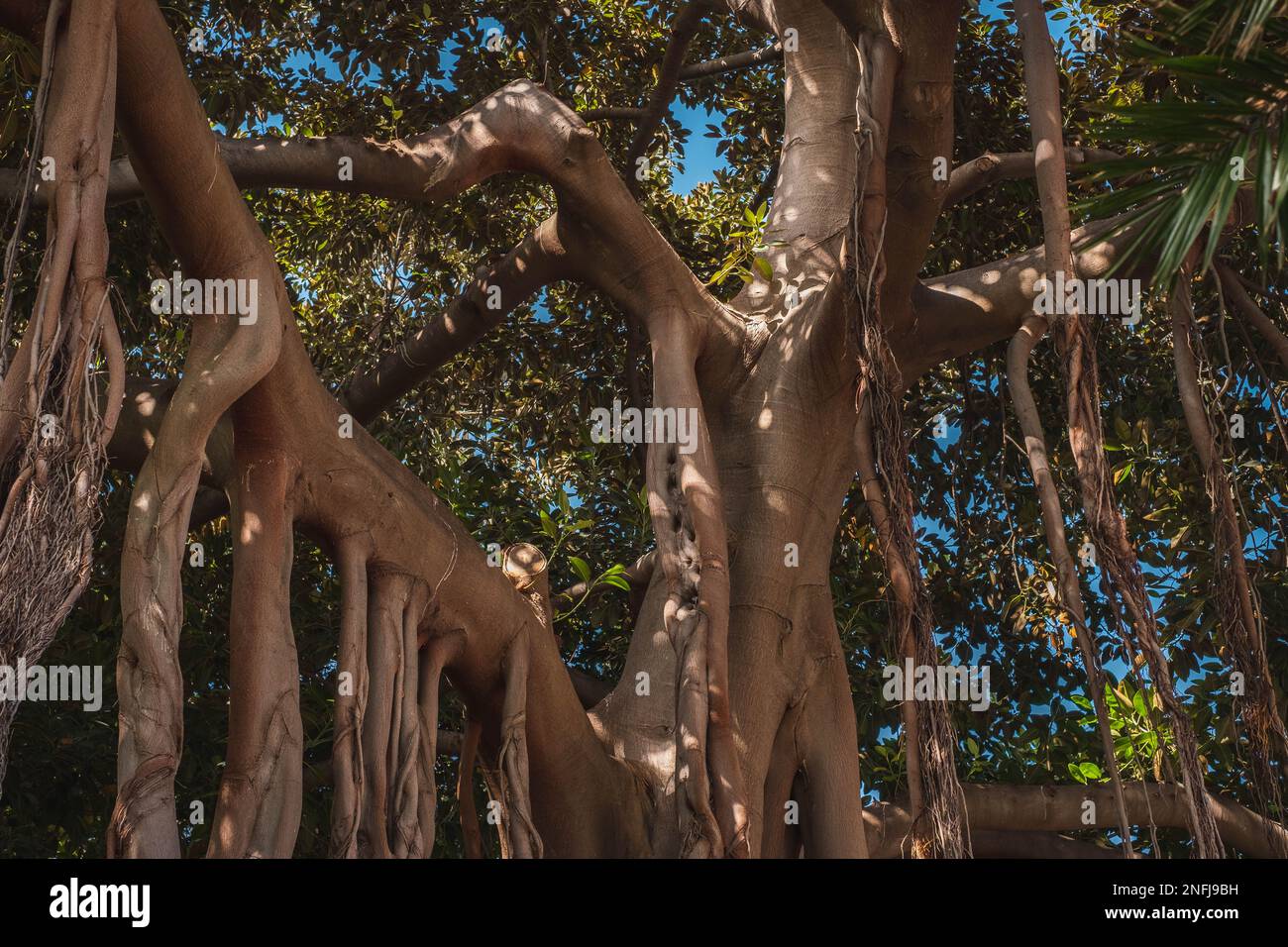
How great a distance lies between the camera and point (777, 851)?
420cm

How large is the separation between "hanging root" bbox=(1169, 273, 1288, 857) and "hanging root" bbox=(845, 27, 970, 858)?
824 mm

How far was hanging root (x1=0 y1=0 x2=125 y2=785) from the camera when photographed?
8.42 feet

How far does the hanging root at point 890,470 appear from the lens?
11.1ft

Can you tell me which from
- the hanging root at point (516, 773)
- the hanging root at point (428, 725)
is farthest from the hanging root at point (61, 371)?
the hanging root at point (516, 773)

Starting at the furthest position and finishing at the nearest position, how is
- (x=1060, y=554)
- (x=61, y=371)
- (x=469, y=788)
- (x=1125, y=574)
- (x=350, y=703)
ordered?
(x=469, y=788) → (x=350, y=703) → (x=1060, y=554) → (x=1125, y=574) → (x=61, y=371)

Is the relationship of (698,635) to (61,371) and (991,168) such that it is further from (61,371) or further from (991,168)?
(991,168)

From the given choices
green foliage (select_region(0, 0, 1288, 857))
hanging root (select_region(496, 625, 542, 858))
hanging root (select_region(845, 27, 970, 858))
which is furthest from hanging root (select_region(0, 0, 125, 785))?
green foliage (select_region(0, 0, 1288, 857))

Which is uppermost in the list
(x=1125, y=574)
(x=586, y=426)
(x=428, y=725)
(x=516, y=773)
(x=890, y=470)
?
(x=586, y=426)

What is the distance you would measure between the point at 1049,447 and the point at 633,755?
272cm

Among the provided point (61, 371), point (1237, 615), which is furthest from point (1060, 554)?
point (61, 371)

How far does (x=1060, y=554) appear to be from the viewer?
3.32 meters

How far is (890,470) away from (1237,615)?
110 cm

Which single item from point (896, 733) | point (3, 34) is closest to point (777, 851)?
point (896, 733)
